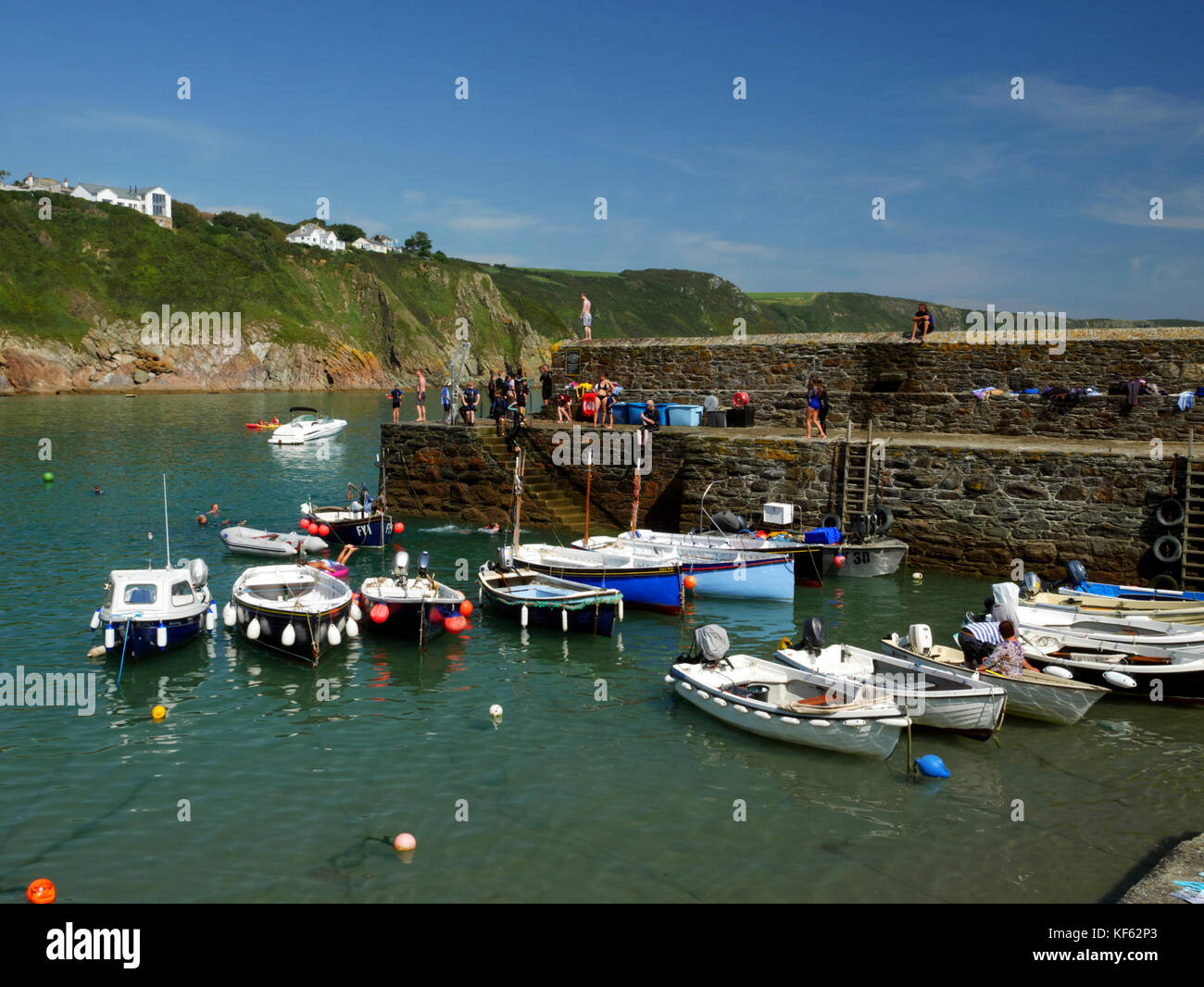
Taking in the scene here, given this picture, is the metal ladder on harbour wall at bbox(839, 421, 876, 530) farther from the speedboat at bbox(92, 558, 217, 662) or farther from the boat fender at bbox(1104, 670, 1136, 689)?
the speedboat at bbox(92, 558, 217, 662)

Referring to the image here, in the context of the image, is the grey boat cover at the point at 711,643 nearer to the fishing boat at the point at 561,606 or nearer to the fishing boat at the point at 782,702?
the fishing boat at the point at 782,702

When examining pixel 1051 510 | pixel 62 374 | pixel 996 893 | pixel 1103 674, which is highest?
pixel 62 374

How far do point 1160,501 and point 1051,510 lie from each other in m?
2.14

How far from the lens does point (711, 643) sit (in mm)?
14195

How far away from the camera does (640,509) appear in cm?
2669

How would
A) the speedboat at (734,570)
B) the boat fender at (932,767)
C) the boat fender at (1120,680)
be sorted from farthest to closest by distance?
the speedboat at (734,570) < the boat fender at (1120,680) < the boat fender at (932,767)

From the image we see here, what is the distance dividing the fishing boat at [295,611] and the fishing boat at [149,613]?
2.64 ft

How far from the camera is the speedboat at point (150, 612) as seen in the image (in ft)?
51.2

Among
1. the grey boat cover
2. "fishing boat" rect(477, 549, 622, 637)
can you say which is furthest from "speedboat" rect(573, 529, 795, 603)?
the grey boat cover

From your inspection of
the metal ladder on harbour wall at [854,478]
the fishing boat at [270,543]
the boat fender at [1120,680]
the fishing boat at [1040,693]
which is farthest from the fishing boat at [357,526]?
the boat fender at [1120,680]

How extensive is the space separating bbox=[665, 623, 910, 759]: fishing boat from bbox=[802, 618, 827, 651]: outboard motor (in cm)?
68

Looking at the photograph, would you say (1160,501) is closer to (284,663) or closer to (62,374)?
(284,663)
